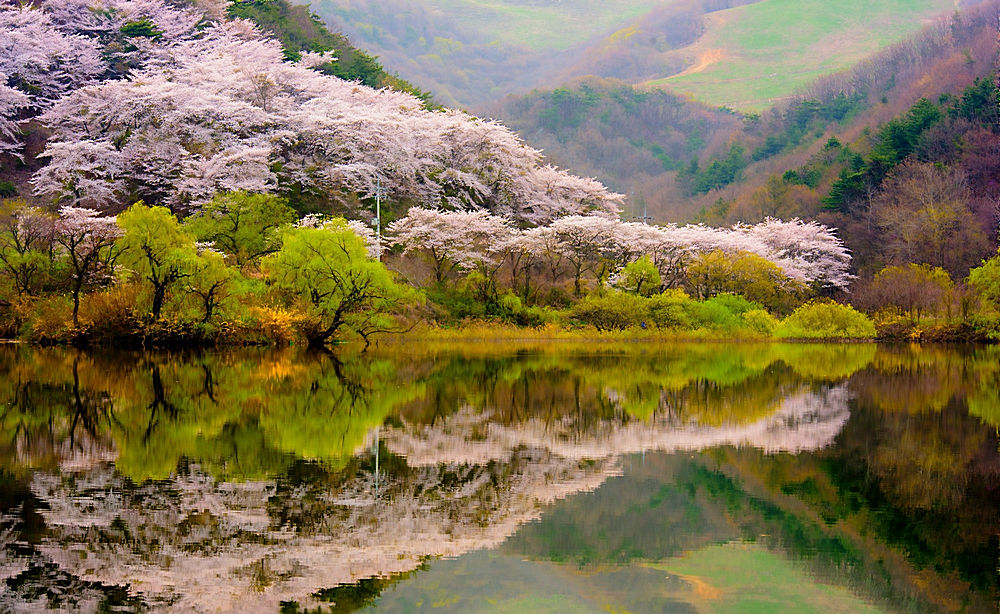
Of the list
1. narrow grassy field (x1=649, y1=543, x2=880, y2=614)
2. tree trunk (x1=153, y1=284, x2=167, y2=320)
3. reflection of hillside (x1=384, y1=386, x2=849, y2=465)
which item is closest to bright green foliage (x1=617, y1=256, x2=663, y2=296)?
tree trunk (x1=153, y1=284, x2=167, y2=320)

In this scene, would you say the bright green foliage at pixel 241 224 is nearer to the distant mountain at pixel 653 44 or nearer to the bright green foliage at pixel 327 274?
the bright green foliage at pixel 327 274

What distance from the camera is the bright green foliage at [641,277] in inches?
1551

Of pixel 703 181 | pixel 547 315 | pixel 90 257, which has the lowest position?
pixel 547 315

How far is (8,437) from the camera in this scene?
10.4 m

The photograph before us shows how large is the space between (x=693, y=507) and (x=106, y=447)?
250 inches

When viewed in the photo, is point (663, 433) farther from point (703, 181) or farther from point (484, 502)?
point (703, 181)

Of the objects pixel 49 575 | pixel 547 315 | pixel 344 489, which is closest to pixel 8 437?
pixel 344 489

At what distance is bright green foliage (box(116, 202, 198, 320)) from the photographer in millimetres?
25812

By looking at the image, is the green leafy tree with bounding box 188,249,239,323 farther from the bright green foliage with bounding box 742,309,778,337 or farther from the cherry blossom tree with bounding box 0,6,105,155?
the bright green foliage with bounding box 742,309,778,337

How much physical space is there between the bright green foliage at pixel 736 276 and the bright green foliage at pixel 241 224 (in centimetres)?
1933

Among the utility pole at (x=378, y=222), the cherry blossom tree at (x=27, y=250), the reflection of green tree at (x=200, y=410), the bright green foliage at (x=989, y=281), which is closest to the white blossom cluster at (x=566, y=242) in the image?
the utility pole at (x=378, y=222)

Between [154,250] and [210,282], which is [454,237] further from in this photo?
[154,250]

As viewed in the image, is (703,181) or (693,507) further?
(703,181)

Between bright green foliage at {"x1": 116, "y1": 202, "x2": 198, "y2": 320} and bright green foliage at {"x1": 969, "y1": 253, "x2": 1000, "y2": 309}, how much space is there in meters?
30.0
